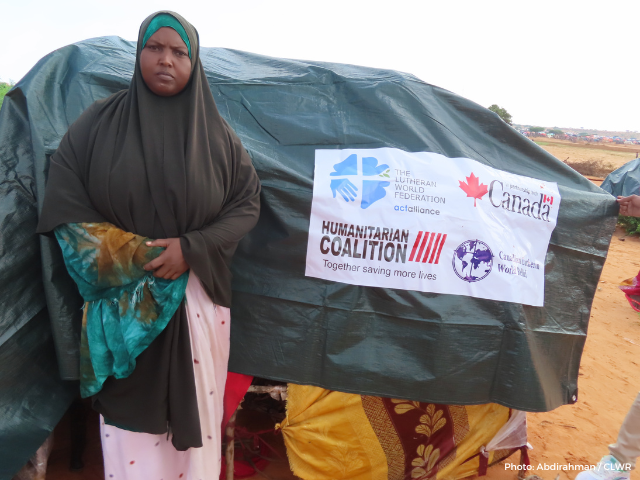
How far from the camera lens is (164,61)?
170cm

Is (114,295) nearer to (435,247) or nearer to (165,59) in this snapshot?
(165,59)

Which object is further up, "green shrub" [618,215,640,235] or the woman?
the woman

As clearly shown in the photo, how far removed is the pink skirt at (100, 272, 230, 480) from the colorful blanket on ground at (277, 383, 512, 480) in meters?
0.54

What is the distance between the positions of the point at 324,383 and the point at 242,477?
87 cm

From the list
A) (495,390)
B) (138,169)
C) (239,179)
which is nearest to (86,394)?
(138,169)

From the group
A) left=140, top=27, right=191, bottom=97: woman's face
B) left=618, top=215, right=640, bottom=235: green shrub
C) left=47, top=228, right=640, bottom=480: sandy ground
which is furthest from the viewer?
left=618, top=215, right=640, bottom=235: green shrub

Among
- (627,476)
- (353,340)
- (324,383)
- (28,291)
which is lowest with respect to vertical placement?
(627,476)

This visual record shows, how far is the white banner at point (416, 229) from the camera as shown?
7.72ft

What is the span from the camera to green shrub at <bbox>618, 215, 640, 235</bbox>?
417 inches

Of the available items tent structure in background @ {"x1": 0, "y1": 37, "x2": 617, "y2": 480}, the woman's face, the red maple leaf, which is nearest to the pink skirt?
tent structure in background @ {"x1": 0, "y1": 37, "x2": 617, "y2": 480}

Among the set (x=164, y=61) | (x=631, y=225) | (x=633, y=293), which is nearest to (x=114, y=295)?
(x=164, y=61)

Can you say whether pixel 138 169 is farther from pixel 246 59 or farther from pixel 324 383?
pixel 246 59

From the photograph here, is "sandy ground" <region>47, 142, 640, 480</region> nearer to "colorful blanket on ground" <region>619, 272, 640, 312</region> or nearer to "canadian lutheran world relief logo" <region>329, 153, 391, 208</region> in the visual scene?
Answer: "colorful blanket on ground" <region>619, 272, 640, 312</region>

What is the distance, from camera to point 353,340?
7.81 feet
